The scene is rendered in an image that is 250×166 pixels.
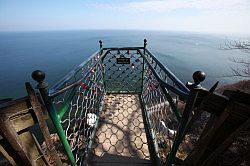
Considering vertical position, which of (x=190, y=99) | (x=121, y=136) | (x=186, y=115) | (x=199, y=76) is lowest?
(x=121, y=136)

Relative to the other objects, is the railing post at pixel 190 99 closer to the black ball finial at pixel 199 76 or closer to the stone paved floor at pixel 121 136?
the black ball finial at pixel 199 76

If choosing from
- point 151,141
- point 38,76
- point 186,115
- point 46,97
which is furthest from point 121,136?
point 38,76

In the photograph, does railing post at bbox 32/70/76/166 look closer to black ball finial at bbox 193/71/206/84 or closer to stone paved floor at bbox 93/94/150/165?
black ball finial at bbox 193/71/206/84

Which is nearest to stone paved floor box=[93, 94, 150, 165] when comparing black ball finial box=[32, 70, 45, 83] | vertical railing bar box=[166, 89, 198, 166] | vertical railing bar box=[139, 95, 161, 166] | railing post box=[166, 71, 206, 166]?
vertical railing bar box=[139, 95, 161, 166]

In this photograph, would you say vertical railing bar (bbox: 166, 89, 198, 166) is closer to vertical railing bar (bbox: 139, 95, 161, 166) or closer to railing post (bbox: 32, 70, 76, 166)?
vertical railing bar (bbox: 139, 95, 161, 166)

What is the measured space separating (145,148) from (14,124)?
2.68 meters

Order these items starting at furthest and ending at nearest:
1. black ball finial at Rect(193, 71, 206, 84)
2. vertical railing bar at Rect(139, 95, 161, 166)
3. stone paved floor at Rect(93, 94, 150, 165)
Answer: stone paved floor at Rect(93, 94, 150, 165) → vertical railing bar at Rect(139, 95, 161, 166) → black ball finial at Rect(193, 71, 206, 84)

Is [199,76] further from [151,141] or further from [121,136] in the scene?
[121,136]

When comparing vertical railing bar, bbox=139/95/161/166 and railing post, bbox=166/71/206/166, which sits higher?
railing post, bbox=166/71/206/166

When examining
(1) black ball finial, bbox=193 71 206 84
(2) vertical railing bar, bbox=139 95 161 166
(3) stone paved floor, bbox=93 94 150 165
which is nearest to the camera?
(1) black ball finial, bbox=193 71 206 84

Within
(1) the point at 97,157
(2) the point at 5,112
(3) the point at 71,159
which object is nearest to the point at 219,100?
(2) the point at 5,112

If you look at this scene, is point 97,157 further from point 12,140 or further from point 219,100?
point 219,100

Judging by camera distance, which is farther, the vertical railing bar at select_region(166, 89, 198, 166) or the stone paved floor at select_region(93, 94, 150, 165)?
the stone paved floor at select_region(93, 94, 150, 165)

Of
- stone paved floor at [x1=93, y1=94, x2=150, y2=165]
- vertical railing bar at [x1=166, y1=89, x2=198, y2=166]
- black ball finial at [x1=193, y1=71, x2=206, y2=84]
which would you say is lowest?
stone paved floor at [x1=93, y1=94, x2=150, y2=165]
